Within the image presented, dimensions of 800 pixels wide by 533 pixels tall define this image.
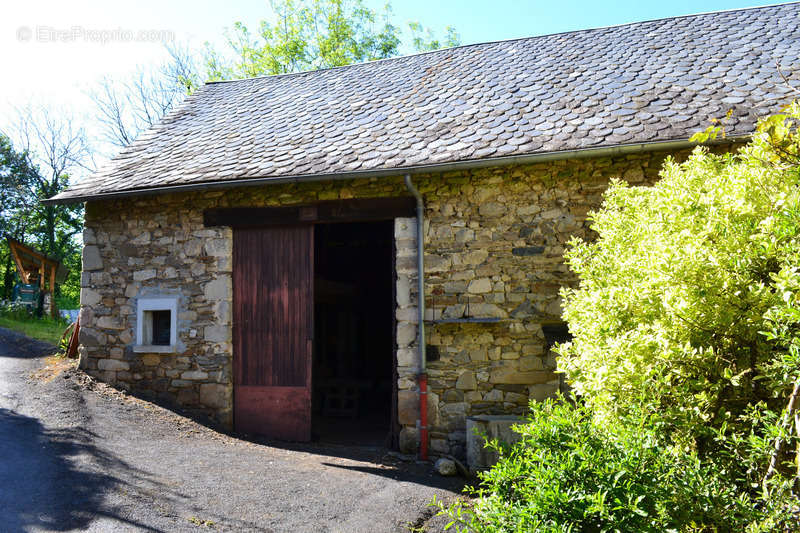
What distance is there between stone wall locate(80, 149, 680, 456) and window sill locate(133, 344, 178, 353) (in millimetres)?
111

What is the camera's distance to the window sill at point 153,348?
7.21m

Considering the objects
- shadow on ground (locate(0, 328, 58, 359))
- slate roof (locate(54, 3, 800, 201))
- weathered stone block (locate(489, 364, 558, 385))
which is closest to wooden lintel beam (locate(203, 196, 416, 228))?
slate roof (locate(54, 3, 800, 201))

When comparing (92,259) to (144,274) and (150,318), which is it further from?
(150,318)

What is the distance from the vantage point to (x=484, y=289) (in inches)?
245

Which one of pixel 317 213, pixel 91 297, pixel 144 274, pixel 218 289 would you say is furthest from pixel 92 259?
pixel 317 213

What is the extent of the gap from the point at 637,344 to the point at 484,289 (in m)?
3.01

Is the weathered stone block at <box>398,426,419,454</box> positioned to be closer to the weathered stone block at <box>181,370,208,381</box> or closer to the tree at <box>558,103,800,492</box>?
the weathered stone block at <box>181,370,208,381</box>

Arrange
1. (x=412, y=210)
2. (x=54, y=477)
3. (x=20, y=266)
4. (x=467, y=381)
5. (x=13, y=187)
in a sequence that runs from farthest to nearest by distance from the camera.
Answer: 1. (x=13, y=187)
2. (x=20, y=266)
3. (x=412, y=210)
4. (x=467, y=381)
5. (x=54, y=477)

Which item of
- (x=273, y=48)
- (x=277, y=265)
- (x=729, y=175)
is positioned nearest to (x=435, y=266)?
(x=277, y=265)

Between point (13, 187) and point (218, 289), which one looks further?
point (13, 187)

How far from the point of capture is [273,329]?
23.2 feet

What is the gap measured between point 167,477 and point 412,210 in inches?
140

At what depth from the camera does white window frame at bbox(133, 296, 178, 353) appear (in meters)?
7.22

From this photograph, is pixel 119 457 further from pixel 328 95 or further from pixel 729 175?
pixel 328 95
